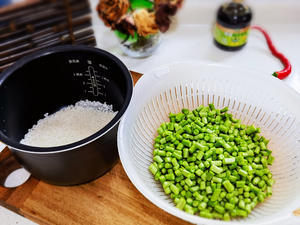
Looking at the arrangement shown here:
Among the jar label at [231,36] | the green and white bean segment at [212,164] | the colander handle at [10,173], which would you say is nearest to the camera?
the green and white bean segment at [212,164]

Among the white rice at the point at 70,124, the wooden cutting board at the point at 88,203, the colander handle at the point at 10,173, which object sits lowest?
the wooden cutting board at the point at 88,203

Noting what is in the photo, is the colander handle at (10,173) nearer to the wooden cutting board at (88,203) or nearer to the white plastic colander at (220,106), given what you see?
the wooden cutting board at (88,203)

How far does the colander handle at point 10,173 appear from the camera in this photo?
83cm

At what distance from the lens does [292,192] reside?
73cm

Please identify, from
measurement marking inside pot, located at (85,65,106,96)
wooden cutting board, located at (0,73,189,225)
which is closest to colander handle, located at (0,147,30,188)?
wooden cutting board, located at (0,73,189,225)

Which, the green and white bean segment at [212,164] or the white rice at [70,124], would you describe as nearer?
the green and white bean segment at [212,164]

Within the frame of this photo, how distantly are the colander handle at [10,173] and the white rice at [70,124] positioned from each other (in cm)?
7

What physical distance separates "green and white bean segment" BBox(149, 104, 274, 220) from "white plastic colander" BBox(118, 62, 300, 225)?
34 millimetres

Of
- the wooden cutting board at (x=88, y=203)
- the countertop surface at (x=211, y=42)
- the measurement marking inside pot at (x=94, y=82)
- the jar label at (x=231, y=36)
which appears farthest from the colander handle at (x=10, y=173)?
the jar label at (x=231, y=36)

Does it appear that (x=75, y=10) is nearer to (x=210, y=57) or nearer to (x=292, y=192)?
(x=210, y=57)

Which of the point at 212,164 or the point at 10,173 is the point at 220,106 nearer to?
the point at 212,164

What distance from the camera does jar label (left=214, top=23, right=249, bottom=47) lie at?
107cm

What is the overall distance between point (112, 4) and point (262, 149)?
2.06 feet

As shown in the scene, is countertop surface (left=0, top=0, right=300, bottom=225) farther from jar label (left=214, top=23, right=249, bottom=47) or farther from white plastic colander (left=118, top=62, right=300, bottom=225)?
white plastic colander (left=118, top=62, right=300, bottom=225)
